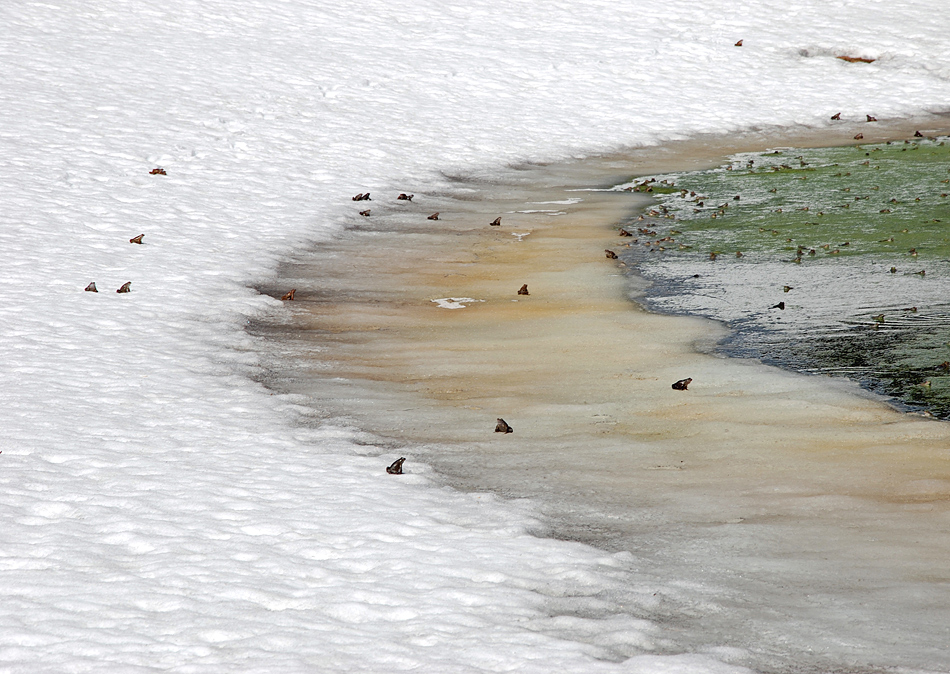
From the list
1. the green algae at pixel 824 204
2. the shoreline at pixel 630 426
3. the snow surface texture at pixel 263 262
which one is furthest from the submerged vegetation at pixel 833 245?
the snow surface texture at pixel 263 262

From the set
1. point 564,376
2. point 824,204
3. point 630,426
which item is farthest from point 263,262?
point 824,204

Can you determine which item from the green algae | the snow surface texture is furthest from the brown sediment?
the green algae

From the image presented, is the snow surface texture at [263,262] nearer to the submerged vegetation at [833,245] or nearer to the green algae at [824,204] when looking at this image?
the submerged vegetation at [833,245]

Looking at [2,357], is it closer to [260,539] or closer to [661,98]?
[260,539]

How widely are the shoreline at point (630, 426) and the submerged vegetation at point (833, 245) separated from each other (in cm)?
45

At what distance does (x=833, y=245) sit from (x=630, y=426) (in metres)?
5.30

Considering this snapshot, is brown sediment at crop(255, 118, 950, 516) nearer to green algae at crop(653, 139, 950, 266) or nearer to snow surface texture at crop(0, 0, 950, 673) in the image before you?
snow surface texture at crop(0, 0, 950, 673)

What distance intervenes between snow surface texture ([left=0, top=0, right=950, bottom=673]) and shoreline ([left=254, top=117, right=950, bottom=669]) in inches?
16.5

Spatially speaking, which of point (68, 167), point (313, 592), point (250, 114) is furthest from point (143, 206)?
point (313, 592)

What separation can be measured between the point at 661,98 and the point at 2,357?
1643cm

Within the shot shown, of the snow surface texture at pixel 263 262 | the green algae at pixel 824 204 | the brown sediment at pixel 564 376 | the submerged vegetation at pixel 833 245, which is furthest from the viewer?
the green algae at pixel 824 204

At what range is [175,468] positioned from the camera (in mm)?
6332

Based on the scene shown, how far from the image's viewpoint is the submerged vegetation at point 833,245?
7.71m

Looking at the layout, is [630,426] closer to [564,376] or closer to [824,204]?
[564,376]
